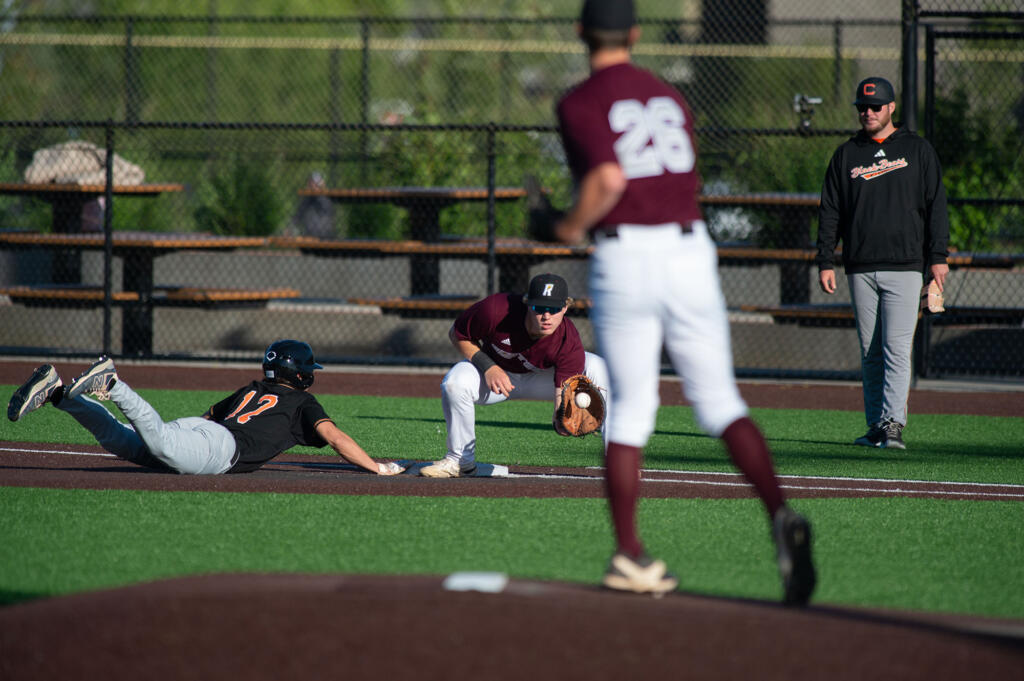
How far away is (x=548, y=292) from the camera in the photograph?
7207mm

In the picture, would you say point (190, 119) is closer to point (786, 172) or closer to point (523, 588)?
point (786, 172)

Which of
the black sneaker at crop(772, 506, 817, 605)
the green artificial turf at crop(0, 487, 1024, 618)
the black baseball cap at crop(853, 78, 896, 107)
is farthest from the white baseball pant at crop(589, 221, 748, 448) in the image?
the black baseball cap at crop(853, 78, 896, 107)

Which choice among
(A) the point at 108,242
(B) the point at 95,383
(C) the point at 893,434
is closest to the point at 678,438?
(C) the point at 893,434

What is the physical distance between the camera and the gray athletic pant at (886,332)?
865 centimetres

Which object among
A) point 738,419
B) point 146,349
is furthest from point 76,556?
point 146,349

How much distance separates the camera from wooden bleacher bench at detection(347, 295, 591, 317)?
14102 millimetres

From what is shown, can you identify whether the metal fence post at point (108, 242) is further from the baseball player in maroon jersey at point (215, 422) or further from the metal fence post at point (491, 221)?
the baseball player in maroon jersey at point (215, 422)

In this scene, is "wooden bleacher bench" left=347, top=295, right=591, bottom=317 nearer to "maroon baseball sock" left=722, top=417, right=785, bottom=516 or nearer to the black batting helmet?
the black batting helmet

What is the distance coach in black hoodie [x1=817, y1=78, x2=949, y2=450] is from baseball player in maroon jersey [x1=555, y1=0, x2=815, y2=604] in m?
4.67

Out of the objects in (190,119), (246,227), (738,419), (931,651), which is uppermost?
(190,119)

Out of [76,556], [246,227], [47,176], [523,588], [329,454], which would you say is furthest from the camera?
[246,227]

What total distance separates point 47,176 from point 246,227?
2727mm

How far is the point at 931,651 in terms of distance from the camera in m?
3.86

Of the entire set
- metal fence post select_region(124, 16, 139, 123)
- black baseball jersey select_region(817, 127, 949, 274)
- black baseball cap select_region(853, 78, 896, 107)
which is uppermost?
metal fence post select_region(124, 16, 139, 123)
